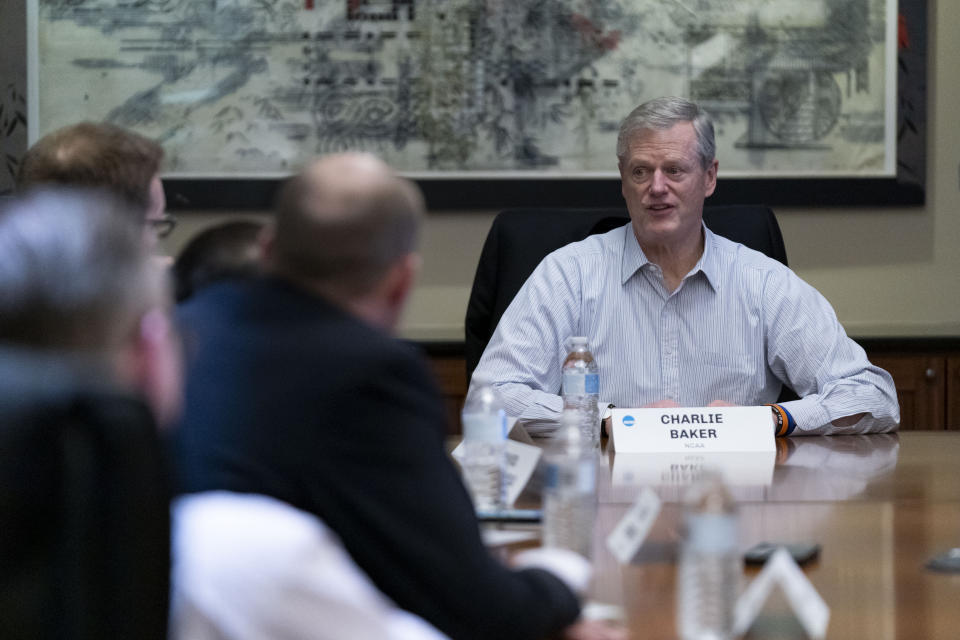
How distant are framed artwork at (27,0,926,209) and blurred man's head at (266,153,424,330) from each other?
10.5 ft

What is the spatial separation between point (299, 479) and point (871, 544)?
988mm

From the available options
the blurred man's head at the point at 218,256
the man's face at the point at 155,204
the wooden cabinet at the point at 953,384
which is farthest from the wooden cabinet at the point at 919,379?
the blurred man's head at the point at 218,256

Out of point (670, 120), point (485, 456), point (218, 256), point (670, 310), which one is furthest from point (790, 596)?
point (670, 120)

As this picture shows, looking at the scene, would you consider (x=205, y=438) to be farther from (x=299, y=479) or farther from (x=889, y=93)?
(x=889, y=93)

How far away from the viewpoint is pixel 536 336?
3064mm

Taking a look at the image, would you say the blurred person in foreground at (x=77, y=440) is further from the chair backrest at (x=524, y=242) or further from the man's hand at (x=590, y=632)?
the chair backrest at (x=524, y=242)

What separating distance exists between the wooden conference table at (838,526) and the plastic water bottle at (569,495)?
2.4 inches

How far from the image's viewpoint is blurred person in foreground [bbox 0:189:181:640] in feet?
3.01

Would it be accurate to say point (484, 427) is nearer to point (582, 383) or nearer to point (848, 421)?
point (582, 383)

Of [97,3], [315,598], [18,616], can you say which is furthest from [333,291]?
[97,3]

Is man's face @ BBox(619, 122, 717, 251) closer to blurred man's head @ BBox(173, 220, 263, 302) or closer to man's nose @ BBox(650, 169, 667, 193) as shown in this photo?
man's nose @ BBox(650, 169, 667, 193)

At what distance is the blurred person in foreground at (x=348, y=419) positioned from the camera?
1196 mm

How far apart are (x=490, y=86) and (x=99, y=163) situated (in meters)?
2.44

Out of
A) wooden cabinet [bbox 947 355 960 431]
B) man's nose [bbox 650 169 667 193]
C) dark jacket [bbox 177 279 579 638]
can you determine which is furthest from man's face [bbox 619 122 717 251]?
dark jacket [bbox 177 279 579 638]
